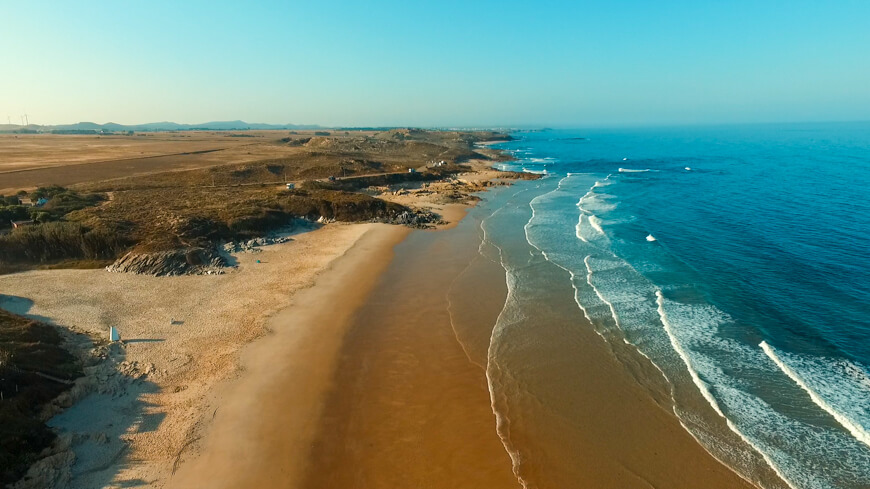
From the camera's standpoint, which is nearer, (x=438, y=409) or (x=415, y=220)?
(x=438, y=409)

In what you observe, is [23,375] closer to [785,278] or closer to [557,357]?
[557,357]

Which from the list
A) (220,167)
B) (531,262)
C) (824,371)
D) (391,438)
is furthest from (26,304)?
(220,167)

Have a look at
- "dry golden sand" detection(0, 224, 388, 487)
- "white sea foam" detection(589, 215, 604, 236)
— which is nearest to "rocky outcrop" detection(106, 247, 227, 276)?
"dry golden sand" detection(0, 224, 388, 487)

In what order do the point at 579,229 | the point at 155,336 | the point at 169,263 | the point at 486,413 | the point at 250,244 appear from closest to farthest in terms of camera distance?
1. the point at 486,413
2. the point at 155,336
3. the point at 169,263
4. the point at 250,244
5. the point at 579,229

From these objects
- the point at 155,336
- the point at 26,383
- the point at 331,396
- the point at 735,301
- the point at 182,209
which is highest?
the point at 182,209

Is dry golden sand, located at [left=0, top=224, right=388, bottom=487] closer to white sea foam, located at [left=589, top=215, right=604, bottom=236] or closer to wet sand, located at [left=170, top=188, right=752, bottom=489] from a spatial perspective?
Result: wet sand, located at [left=170, top=188, right=752, bottom=489]

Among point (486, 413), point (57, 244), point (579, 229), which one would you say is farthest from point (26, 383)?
point (579, 229)

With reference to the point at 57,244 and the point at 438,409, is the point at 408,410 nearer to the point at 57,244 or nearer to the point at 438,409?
the point at 438,409
